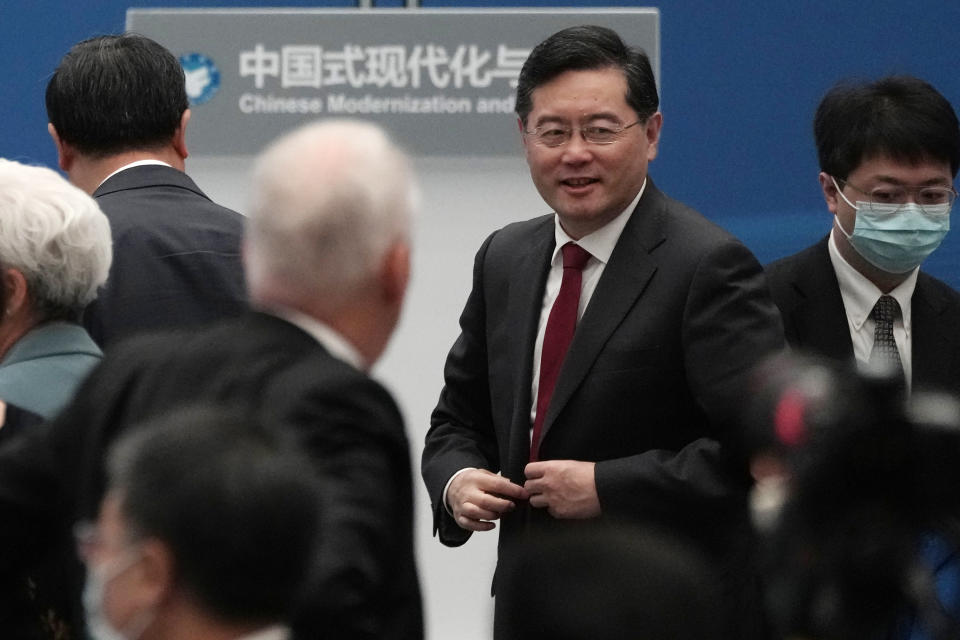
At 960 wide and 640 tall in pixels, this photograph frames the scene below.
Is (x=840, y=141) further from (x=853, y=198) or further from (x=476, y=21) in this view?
(x=476, y=21)

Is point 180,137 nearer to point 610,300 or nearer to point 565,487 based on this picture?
point 610,300

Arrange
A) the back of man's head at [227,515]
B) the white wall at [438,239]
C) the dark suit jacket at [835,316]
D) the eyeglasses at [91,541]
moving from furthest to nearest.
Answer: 1. the white wall at [438,239]
2. the dark suit jacket at [835,316]
3. the eyeglasses at [91,541]
4. the back of man's head at [227,515]

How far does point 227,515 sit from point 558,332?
5.71 ft

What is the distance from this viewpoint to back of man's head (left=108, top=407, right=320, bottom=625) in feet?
4.88

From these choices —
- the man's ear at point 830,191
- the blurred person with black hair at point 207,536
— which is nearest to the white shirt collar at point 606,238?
the man's ear at point 830,191

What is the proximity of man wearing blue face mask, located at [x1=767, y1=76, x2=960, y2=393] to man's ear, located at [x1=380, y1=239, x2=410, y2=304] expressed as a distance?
66.3 inches

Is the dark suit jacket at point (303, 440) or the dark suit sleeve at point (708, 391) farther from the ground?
the dark suit jacket at point (303, 440)

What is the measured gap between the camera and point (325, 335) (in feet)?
6.51

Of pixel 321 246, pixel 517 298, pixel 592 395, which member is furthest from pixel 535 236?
pixel 321 246

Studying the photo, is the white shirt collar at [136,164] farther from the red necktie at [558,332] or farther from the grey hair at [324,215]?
the grey hair at [324,215]

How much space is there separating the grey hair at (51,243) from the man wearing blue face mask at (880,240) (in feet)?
5.33

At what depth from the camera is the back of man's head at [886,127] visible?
3.59m

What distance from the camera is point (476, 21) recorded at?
4.68m

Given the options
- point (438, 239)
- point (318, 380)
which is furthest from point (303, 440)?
point (438, 239)
